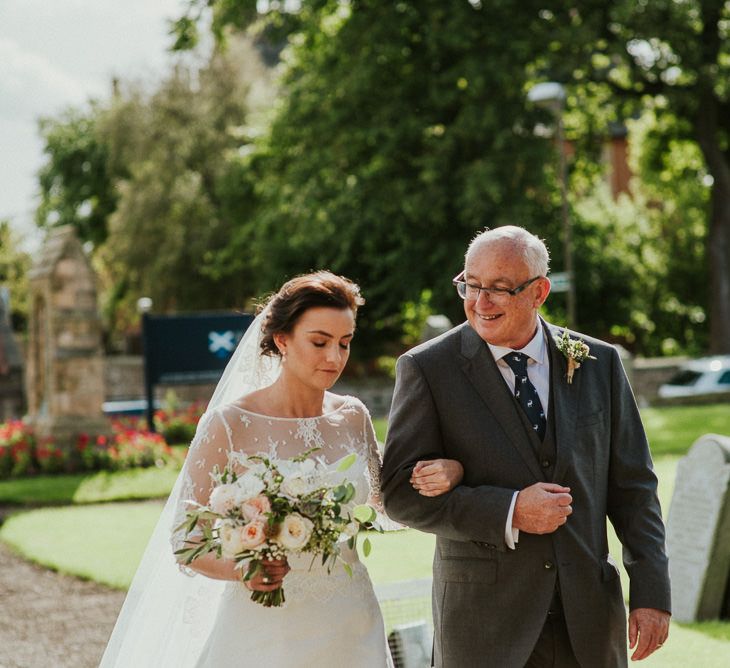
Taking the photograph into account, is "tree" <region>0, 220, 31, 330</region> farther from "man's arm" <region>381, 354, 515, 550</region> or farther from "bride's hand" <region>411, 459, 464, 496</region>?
"bride's hand" <region>411, 459, 464, 496</region>

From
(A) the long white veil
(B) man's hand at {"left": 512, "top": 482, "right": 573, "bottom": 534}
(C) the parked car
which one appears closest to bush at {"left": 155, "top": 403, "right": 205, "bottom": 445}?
(C) the parked car

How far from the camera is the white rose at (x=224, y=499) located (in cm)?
363

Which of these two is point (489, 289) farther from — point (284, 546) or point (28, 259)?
point (28, 259)

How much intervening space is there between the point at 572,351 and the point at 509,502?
2.07 ft

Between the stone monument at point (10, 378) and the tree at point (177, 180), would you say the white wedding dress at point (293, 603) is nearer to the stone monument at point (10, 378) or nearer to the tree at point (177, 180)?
the stone monument at point (10, 378)

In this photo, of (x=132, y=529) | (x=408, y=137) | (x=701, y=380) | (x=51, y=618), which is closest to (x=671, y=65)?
(x=408, y=137)

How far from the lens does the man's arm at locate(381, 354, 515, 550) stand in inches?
140

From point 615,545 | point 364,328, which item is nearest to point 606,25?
point 364,328

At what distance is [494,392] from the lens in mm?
3768

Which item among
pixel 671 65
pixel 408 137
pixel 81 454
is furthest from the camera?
pixel 408 137

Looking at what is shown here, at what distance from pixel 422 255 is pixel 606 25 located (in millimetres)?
7007

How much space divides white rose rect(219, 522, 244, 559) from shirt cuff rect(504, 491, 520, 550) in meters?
0.85

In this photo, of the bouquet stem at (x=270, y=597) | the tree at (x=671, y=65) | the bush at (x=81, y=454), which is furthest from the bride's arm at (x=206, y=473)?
the tree at (x=671, y=65)

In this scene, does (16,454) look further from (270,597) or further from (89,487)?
(270,597)
